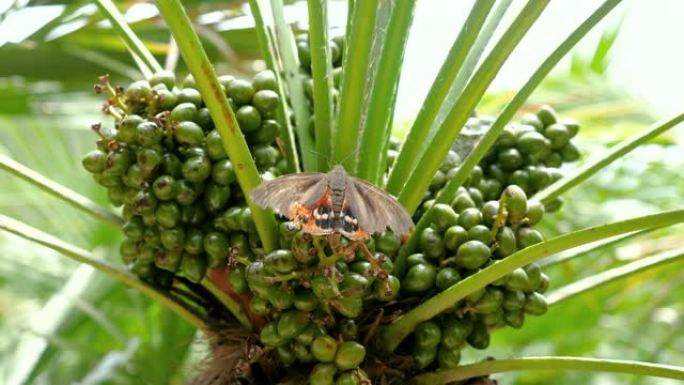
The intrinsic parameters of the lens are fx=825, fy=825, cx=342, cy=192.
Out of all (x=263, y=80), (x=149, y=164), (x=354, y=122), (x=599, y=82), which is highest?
(x=599, y=82)

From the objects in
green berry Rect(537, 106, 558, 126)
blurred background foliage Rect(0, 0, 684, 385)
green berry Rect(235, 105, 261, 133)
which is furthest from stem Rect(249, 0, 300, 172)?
blurred background foliage Rect(0, 0, 684, 385)

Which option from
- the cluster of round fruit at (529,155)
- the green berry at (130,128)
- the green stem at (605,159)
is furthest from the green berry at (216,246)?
the green stem at (605,159)

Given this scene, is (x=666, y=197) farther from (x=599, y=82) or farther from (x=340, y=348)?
(x=340, y=348)

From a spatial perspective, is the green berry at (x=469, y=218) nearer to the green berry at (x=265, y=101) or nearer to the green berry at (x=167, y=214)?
the green berry at (x=265, y=101)

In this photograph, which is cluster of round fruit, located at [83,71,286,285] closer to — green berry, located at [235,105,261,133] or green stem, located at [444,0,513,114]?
green berry, located at [235,105,261,133]

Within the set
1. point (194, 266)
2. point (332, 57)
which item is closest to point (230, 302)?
point (194, 266)

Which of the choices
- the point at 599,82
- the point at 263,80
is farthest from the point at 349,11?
the point at 599,82

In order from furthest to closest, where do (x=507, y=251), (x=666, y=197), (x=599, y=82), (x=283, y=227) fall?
(x=599, y=82) < (x=666, y=197) < (x=507, y=251) < (x=283, y=227)

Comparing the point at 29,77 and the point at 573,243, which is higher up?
the point at 29,77
